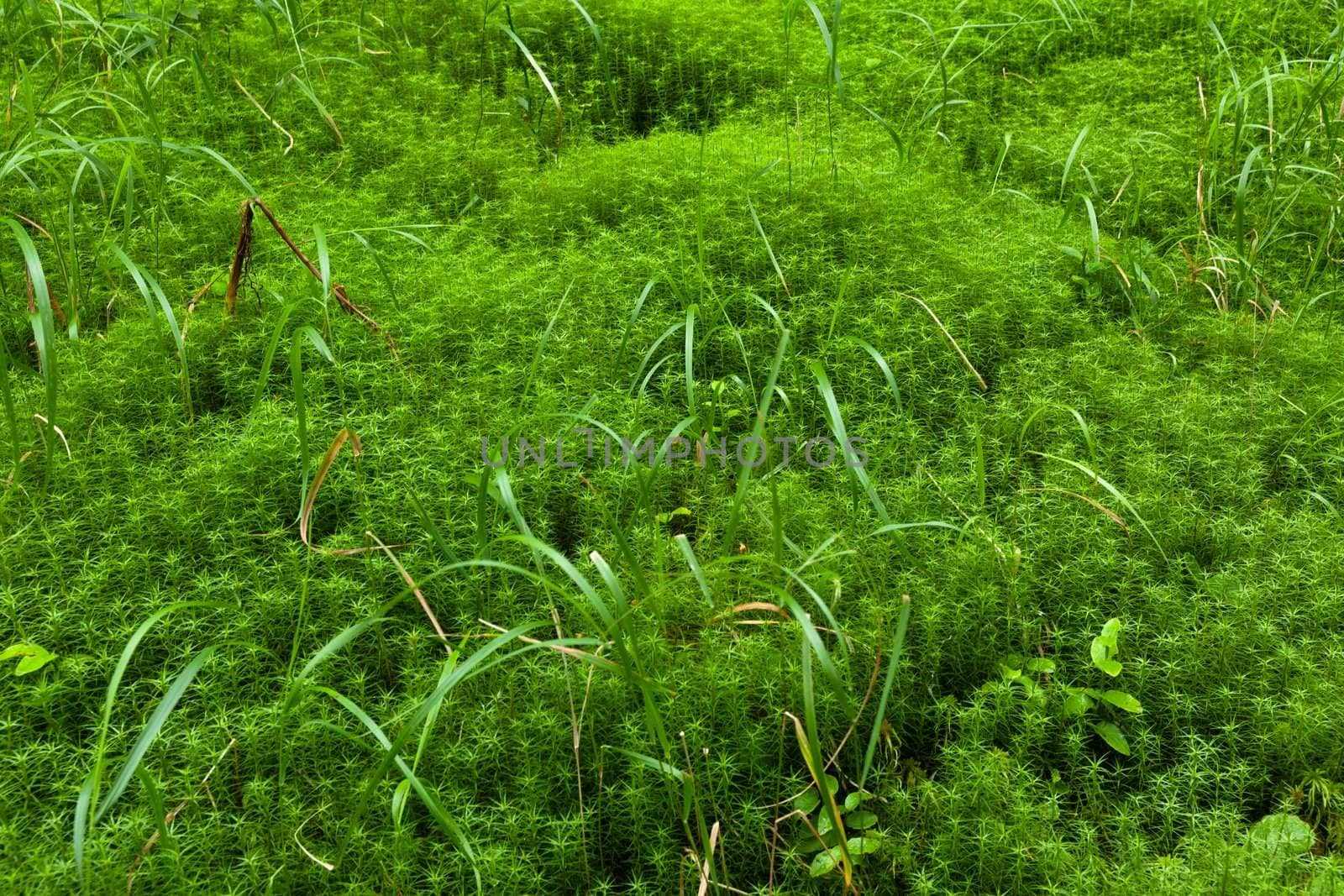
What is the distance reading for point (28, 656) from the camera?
2193 mm

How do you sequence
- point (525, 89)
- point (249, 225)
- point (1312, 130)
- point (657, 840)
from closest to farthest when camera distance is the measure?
point (657, 840) → point (249, 225) → point (1312, 130) → point (525, 89)

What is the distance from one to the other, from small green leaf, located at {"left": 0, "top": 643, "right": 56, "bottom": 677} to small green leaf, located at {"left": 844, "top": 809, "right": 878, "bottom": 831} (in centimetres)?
175

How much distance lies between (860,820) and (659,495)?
3.46 feet

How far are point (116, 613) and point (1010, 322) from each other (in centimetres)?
278

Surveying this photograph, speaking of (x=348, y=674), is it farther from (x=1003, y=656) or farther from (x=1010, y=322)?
(x=1010, y=322)

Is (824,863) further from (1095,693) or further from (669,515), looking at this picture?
(669,515)

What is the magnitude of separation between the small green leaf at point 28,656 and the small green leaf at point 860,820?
1747mm

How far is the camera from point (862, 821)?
6.77ft

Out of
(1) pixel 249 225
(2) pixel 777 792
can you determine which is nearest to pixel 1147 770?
(2) pixel 777 792

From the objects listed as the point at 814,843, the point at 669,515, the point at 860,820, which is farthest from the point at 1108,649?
the point at 669,515

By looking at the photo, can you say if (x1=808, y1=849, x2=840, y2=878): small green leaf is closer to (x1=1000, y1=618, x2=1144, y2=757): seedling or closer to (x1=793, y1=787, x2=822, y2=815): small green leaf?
(x1=793, y1=787, x2=822, y2=815): small green leaf

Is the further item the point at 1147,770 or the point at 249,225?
the point at 249,225

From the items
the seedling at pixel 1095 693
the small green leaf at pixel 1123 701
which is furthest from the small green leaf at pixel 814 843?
the small green leaf at pixel 1123 701

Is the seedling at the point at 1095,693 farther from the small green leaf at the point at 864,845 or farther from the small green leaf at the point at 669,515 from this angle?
the small green leaf at the point at 669,515
